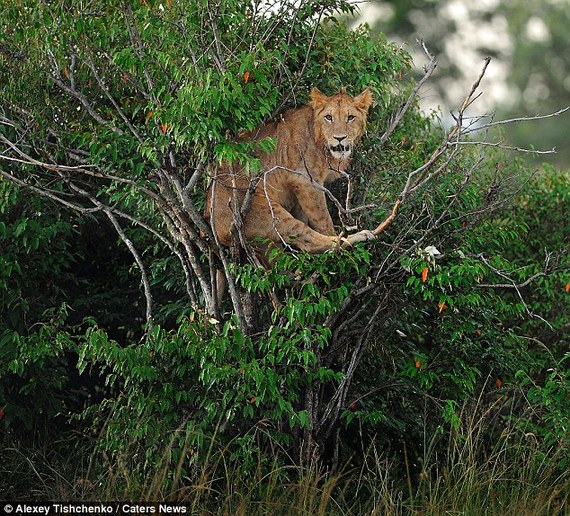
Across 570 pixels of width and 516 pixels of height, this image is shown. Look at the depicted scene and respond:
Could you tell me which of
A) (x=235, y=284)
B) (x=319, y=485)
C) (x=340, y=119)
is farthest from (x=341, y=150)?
(x=319, y=485)

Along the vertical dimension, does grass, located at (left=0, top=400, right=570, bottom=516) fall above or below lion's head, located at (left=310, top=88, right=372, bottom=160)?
below

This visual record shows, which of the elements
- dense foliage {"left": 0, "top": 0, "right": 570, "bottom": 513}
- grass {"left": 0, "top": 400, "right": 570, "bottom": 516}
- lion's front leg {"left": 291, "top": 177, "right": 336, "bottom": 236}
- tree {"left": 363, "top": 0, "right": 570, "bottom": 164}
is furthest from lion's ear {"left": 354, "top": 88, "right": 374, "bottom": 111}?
tree {"left": 363, "top": 0, "right": 570, "bottom": 164}

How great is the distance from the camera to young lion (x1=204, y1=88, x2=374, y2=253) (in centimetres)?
762

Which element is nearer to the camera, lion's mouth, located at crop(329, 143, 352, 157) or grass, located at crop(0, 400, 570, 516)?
grass, located at crop(0, 400, 570, 516)

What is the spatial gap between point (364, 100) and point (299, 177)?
0.68 meters

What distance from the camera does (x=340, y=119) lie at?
759cm

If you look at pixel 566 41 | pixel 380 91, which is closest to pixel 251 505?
pixel 380 91

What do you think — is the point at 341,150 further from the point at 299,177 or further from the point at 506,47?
the point at 506,47

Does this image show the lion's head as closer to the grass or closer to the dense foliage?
the dense foliage

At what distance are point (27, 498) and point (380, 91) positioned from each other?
3.89 metres

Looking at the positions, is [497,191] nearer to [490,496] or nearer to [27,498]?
[490,496]

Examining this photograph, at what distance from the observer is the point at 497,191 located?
24.7ft

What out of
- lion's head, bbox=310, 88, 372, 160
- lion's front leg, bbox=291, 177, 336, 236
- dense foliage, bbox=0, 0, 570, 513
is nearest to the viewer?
dense foliage, bbox=0, 0, 570, 513

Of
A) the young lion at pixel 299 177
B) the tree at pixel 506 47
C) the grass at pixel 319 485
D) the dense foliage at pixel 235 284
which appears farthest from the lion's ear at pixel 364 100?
the tree at pixel 506 47
